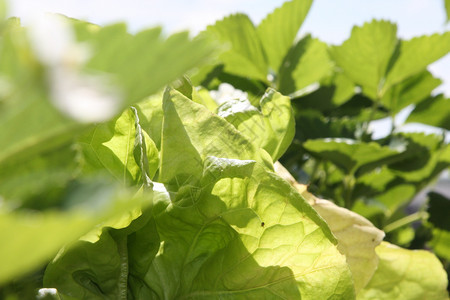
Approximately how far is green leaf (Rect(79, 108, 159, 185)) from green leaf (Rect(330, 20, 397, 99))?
19.0 inches

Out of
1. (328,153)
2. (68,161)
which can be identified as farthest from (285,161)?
(68,161)

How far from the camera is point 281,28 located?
2.39 ft

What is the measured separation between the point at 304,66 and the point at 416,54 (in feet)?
0.46

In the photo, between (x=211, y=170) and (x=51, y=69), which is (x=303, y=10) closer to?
(x=211, y=170)

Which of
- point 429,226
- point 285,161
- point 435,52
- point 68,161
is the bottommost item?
point 429,226

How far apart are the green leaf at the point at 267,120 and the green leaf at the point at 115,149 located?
0.07 m

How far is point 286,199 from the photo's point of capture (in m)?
0.27

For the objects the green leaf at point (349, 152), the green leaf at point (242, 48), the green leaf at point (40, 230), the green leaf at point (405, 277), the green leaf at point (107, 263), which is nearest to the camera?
the green leaf at point (40, 230)

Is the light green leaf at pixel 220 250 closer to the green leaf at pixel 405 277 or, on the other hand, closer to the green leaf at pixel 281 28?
the green leaf at pixel 405 277

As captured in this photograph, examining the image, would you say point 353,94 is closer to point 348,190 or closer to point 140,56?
point 348,190

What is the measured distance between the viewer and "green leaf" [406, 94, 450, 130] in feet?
2.71

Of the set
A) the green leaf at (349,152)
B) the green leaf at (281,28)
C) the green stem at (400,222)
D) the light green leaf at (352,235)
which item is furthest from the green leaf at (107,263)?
the green stem at (400,222)

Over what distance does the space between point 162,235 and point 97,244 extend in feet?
0.13

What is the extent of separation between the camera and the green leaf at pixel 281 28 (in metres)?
0.71
